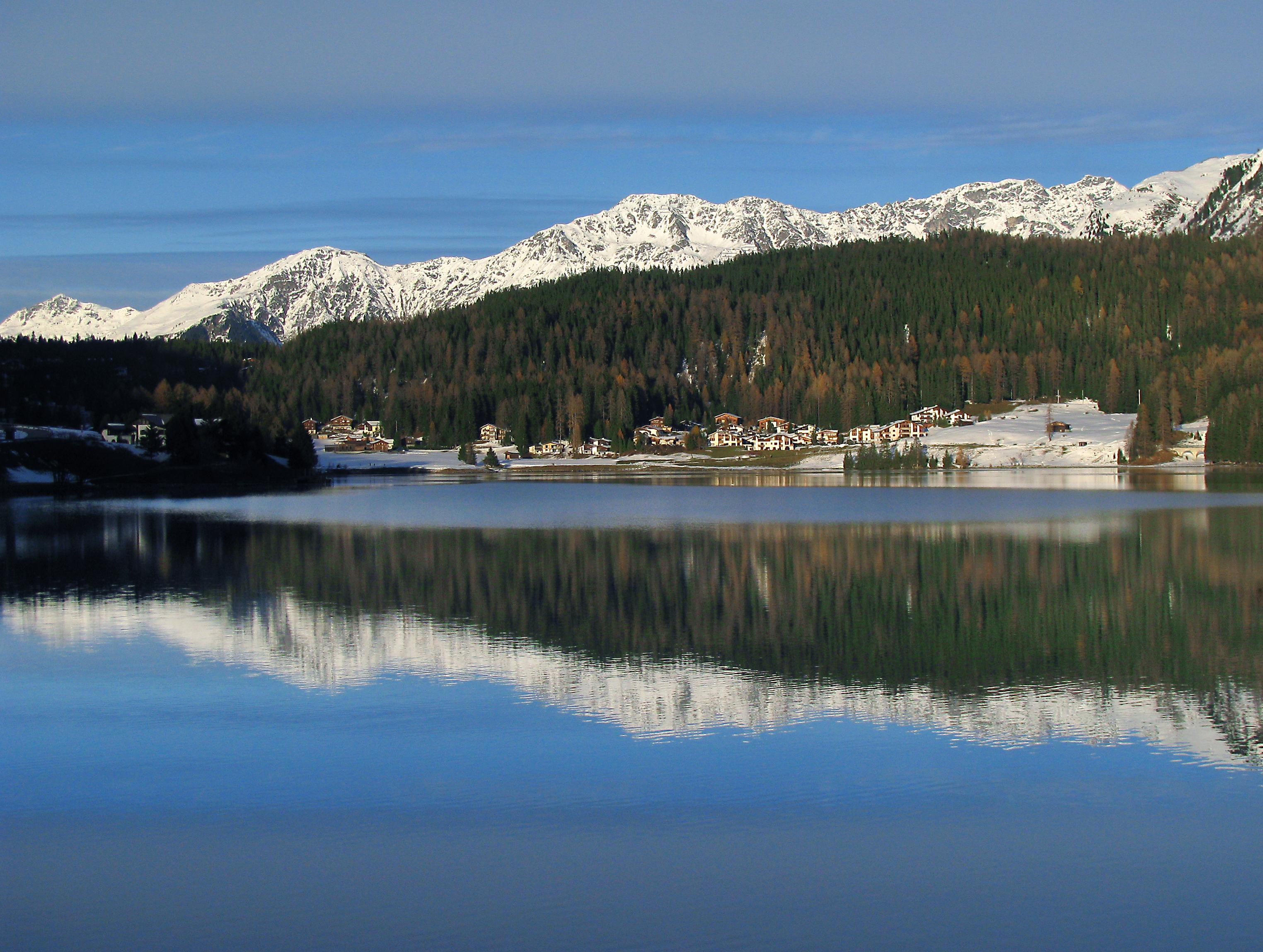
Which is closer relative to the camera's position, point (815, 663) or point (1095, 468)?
point (815, 663)

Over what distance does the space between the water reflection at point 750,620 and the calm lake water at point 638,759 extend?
0.43ft

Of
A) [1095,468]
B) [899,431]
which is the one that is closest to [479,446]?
[899,431]

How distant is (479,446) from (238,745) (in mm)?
175334

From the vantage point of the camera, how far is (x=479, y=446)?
190250 millimetres

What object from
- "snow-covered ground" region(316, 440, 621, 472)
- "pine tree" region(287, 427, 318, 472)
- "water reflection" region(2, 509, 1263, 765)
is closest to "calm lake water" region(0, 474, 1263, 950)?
"water reflection" region(2, 509, 1263, 765)

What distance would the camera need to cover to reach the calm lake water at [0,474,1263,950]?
413 inches

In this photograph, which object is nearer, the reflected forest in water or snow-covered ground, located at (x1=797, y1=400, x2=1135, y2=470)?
the reflected forest in water

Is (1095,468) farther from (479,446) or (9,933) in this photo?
(9,933)

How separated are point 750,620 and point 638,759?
10970mm

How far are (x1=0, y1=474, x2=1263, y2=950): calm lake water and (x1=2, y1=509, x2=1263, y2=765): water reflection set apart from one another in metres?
0.13

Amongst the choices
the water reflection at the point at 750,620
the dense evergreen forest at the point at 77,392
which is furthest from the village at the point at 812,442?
the water reflection at the point at 750,620

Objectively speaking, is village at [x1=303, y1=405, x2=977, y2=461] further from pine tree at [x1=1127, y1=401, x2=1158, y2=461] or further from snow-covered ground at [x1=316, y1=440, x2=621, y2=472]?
pine tree at [x1=1127, y1=401, x2=1158, y2=461]

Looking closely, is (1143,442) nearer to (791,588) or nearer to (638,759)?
(791,588)

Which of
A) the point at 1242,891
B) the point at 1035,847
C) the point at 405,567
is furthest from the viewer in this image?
the point at 405,567
